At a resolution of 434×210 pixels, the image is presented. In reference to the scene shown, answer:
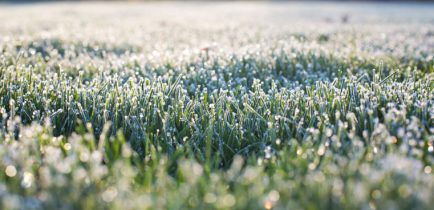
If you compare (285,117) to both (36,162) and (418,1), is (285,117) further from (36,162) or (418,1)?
(418,1)

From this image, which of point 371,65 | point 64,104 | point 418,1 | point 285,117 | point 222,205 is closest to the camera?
point 222,205

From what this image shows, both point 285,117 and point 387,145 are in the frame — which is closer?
point 387,145

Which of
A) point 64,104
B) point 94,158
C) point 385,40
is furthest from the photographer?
point 385,40

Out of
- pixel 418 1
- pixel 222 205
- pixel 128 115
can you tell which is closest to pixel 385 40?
pixel 128 115

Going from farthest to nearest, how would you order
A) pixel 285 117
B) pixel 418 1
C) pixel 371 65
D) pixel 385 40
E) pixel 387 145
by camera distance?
pixel 418 1
pixel 385 40
pixel 371 65
pixel 285 117
pixel 387 145

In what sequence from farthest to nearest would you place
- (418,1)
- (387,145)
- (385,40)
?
(418,1), (385,40), (387,145)

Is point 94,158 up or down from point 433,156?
up

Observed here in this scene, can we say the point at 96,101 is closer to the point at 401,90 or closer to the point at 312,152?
the point at 312,152

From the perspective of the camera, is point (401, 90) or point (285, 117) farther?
point (401, 90)

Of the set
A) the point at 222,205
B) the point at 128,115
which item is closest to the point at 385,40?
the point at 128,115
